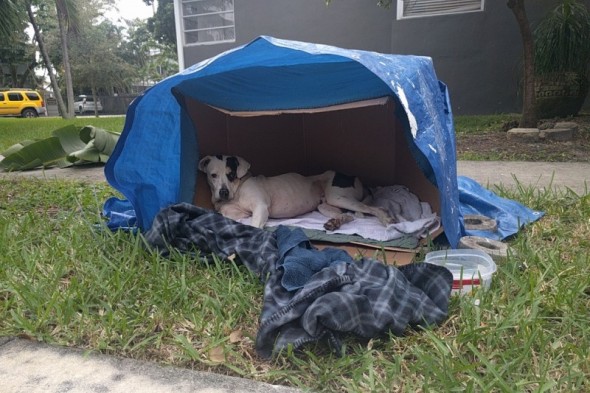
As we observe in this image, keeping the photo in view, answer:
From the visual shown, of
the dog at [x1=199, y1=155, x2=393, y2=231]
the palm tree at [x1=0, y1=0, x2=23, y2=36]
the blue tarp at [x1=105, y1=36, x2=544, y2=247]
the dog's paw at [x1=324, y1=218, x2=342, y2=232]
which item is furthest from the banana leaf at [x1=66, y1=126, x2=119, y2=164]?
the palm tree at [x1=0, y1=0, x2=23, y2=36]

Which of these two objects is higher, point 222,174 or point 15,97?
point 15,97

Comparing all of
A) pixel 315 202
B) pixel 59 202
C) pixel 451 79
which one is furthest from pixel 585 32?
pixel 59 202

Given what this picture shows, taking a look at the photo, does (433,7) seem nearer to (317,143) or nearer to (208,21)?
(208,21)

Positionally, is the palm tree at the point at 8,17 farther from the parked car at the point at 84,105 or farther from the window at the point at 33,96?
the parked car at the point at 84,105

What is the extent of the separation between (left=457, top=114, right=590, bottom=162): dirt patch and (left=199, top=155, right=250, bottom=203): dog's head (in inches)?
144

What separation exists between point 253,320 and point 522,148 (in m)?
5.74

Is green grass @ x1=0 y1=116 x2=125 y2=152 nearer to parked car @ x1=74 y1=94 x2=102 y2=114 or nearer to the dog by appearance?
the dog

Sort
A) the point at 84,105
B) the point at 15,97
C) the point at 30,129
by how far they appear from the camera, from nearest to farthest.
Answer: the point at 30,129
the point at 15,97
the point at 84,105

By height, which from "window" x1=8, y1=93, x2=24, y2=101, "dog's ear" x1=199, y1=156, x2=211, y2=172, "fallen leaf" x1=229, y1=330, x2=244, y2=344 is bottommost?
"fallen leaf" x1=229, y1=330, x2=244, y2=344

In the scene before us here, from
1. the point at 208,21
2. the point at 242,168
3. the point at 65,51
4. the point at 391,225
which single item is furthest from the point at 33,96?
the point at 391,225

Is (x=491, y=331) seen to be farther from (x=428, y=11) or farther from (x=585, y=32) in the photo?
(x=428, y=11)

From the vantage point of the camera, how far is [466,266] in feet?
8.00

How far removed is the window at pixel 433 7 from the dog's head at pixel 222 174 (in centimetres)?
900

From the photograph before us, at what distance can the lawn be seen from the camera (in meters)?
1.63
